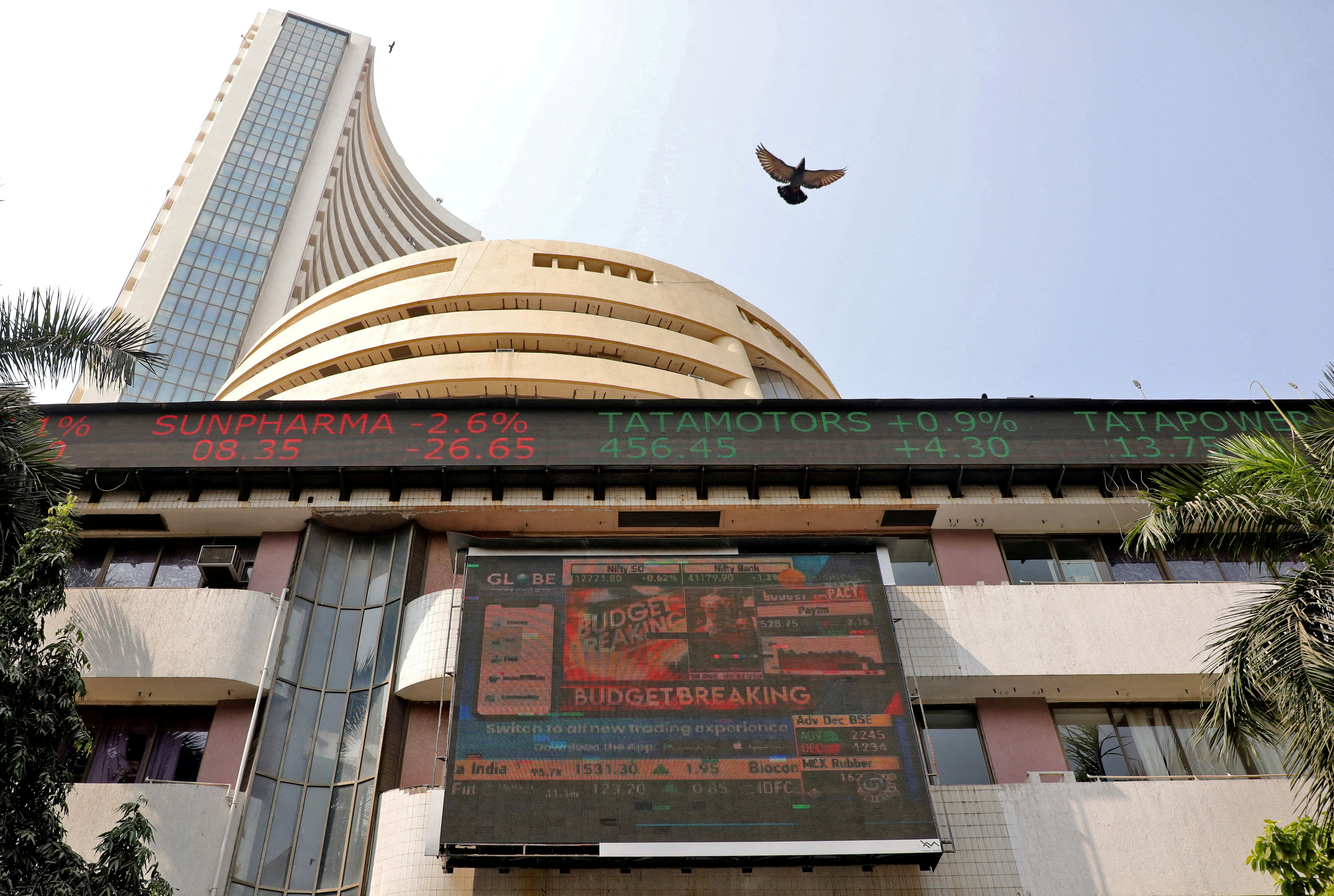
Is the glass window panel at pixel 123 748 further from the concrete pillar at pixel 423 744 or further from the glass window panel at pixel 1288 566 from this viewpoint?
the glass window panel at pixel 1288 566

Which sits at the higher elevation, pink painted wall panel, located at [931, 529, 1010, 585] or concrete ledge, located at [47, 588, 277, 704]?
pink painted wall panel, located at [931, 529, 1010, 585]

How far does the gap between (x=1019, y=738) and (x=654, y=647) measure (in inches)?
263

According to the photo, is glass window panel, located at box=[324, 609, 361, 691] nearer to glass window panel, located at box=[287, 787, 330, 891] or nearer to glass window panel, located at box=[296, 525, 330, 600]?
glass window panel, located at box=[296, 525, 330, 600]

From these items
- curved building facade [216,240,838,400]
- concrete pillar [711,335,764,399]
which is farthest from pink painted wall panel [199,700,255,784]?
concrete pillar [711,335,764,399]

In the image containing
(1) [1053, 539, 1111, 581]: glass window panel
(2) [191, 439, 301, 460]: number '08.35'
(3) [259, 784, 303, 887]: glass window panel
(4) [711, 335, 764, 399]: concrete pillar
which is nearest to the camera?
(3) [259, 784, 303, 887]: glass window panel

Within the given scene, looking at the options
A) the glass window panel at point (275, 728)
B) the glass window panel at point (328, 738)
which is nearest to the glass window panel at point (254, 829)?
the glass window panel at point (275, 728)

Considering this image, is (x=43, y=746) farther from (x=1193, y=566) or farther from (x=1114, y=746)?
(x=1193, y=566)

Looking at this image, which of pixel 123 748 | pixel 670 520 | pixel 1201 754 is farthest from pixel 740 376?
pixel 123 748

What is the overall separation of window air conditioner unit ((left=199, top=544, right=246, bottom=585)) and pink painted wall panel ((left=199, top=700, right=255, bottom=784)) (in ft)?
7.30

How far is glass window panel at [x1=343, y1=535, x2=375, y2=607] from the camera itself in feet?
55.4

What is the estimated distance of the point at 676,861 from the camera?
12.6 meters

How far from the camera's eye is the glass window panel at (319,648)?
51.6ft

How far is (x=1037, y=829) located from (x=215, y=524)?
15162 mm

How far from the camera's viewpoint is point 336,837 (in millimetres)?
14180
